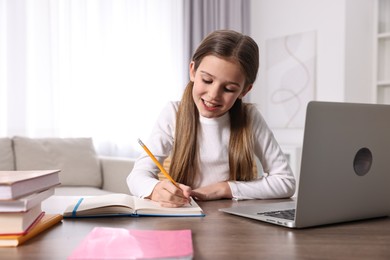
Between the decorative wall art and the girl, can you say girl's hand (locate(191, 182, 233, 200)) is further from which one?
the decorative wall art

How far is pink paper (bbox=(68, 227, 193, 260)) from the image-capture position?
0.58m

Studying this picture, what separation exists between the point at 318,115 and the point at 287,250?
0.76 feet

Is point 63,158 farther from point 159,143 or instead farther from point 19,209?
point 19,209

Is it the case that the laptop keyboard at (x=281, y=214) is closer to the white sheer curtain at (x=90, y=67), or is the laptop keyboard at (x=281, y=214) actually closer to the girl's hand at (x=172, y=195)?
the girl's hand at (x=172, y=195)

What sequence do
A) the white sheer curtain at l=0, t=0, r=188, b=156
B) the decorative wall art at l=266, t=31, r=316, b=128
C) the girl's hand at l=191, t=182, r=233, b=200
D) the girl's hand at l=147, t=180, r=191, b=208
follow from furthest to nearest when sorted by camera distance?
the decorative wall art at l=266, t=31, r=316, b=128, the white sheer curtain at l=0, t=0, r=188, b=156, the girl's hand at l=191, t=182, r=233, b=200, the girl's hand at l=147, t=180, r=191, b=208

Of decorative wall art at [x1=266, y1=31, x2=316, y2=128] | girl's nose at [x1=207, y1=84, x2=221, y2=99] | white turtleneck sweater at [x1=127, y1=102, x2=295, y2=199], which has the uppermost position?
decorative wall art at [x1=266, y1=31, x2=316, y2=128]

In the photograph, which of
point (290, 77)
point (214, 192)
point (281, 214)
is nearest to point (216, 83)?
point (214, 192)

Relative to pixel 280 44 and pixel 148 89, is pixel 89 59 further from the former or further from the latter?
pixel 280 44

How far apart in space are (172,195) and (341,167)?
397mm

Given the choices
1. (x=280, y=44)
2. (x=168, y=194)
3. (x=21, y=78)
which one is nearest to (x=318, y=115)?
(x=168, y=194)

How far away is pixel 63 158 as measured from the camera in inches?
123

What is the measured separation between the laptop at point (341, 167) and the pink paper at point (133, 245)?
9.0 inches

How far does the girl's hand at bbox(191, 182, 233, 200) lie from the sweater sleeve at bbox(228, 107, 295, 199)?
2 centimetres

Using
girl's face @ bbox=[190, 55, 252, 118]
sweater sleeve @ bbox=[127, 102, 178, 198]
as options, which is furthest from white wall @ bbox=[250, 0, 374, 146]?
girl's face @ bbox=[190, 55, 252, 118]
